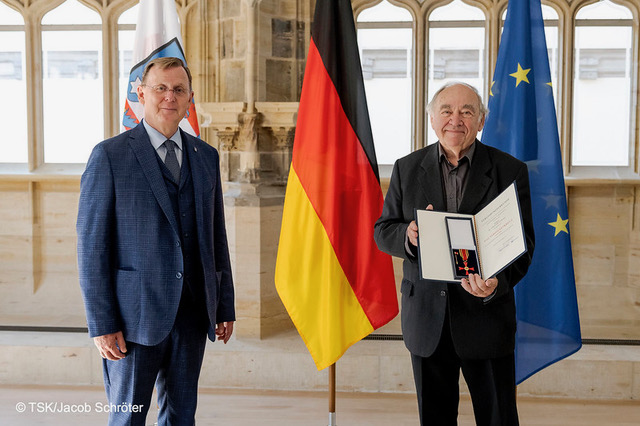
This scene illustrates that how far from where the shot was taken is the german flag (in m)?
2.63

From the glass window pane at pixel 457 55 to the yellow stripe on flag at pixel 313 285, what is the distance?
2.24m

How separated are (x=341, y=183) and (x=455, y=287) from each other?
94 centimetres

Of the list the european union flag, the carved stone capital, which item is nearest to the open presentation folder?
the european union flag

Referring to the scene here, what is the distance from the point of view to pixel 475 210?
Answer: 1.82m

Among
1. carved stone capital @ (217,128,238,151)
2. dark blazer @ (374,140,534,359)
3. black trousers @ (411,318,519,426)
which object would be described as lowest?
black trousers @ (411,318,519,426)

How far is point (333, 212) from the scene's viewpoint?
2645mm

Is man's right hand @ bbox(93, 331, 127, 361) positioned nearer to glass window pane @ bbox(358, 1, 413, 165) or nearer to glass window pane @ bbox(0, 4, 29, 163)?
glass window pane @ bbox(358, 1, 413, 165)

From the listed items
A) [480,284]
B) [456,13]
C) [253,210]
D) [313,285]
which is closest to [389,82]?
[456,13]

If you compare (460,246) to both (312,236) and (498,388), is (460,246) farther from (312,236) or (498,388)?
(312,236)

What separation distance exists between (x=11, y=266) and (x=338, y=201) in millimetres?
3523

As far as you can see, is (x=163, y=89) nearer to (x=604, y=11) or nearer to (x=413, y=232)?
(x=413, y=232)

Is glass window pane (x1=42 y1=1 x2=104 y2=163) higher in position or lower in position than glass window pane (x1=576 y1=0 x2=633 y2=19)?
lower

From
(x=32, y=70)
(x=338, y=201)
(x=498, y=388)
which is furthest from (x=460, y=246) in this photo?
(x=32, y=70)

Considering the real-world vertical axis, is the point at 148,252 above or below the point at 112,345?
above
